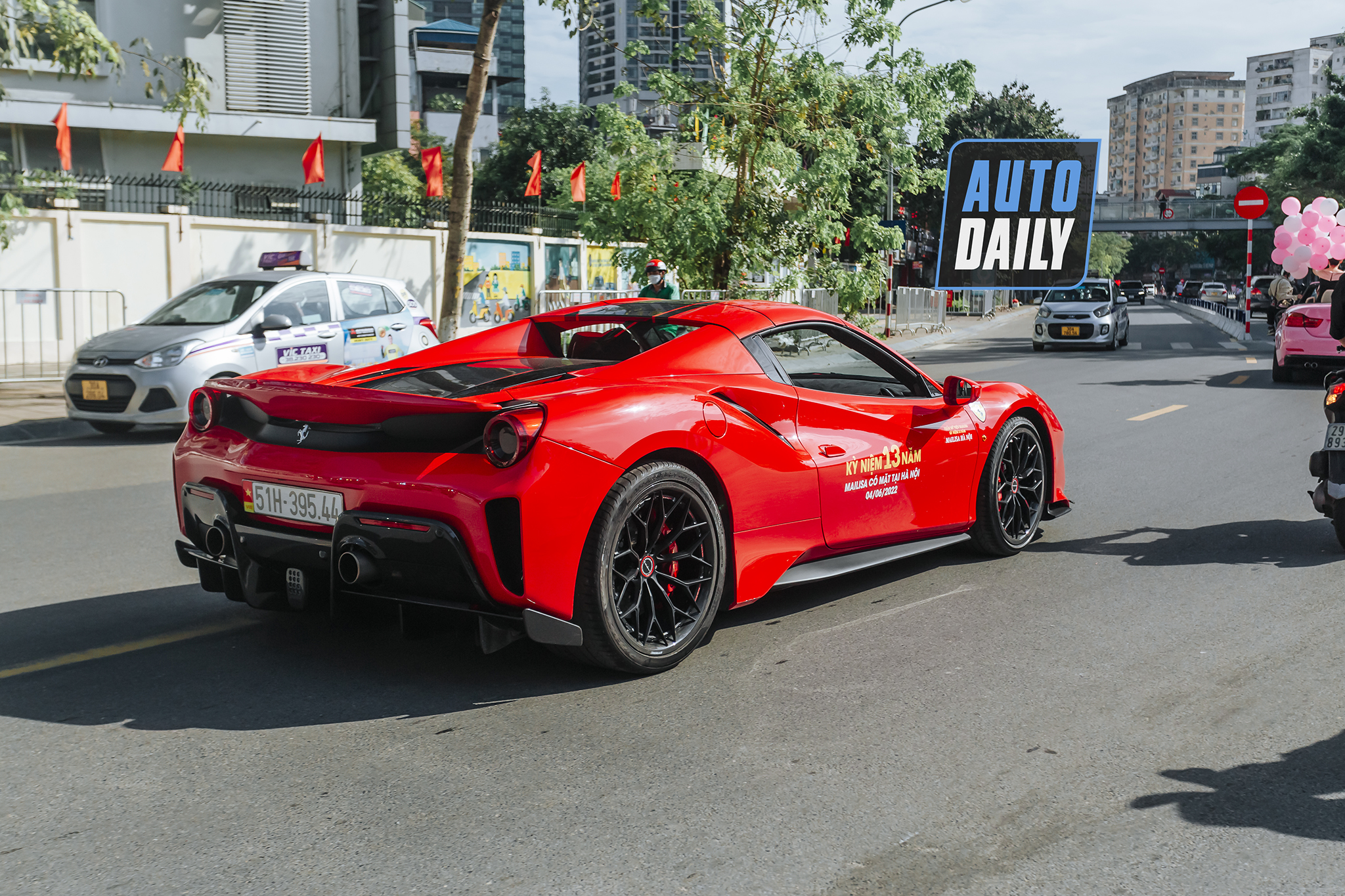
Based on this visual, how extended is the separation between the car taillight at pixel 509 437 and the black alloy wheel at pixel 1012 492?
2958mm

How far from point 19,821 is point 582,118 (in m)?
70.7

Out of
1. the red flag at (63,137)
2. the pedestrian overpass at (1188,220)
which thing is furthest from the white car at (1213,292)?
the red flag at (63,137)

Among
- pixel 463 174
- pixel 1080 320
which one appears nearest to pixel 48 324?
pixel 463 174

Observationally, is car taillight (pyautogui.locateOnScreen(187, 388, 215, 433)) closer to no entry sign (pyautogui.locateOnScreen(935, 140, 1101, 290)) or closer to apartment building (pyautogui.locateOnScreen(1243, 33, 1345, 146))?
no entry sign (pyautogui.locateOnScreen(935, 140, 1101, 290))

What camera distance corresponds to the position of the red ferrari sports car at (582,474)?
3.97 meters

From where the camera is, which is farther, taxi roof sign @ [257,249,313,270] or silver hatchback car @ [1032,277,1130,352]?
silver hatchback car @ [1032,277,1130,352]

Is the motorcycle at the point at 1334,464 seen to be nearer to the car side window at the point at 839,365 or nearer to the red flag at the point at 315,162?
the car side window at the point at 839,365

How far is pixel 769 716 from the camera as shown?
3.96m

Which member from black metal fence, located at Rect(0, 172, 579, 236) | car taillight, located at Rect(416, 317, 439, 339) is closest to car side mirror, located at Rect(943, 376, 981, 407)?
car taillight, located at Rect(416, 317, 439, 339)

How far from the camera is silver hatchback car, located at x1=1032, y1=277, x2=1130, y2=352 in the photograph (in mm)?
27656

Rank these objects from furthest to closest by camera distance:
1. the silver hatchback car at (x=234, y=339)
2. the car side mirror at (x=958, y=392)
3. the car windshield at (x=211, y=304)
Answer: the car windshield at (x=211, y=304) → the silver hatchback car at (x=234, y=339) → the car side mirror at (x=958, y=392)

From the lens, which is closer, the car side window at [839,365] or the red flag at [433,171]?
the car side window at [839,365]

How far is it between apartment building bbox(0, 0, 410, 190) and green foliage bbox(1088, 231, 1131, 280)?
8323cm

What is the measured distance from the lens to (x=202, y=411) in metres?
4.75
